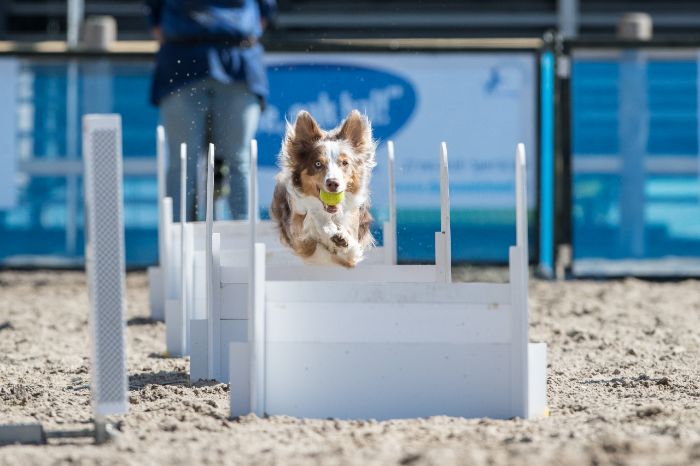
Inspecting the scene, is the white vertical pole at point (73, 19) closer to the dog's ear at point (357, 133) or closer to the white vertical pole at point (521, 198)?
the dog's ear at point (357, 133)

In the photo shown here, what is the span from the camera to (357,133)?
5.39 meters

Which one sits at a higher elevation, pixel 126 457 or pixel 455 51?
pixel 455 51

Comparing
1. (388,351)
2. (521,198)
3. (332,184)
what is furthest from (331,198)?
(521,198)

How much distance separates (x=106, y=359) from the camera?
345 cm

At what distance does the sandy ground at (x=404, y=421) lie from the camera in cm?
A: 325

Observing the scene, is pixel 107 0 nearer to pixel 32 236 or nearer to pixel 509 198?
pixel 32 236

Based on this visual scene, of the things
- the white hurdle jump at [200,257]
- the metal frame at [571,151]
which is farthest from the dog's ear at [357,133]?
the metal frame at [571,151]

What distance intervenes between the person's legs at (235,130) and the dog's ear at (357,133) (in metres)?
1.22

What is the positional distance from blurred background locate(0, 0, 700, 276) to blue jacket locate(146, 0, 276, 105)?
1.49 m

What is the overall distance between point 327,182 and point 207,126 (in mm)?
2198

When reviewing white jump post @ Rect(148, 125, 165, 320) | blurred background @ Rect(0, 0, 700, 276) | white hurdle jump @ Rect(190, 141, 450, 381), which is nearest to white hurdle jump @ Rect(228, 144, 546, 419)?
white hurdle jump @ Rect(190, 141, 450, 381)

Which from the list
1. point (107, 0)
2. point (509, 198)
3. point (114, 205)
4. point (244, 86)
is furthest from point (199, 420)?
point (107, 0)

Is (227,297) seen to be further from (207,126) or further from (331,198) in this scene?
(207,126)

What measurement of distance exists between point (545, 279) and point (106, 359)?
5.95 meters
